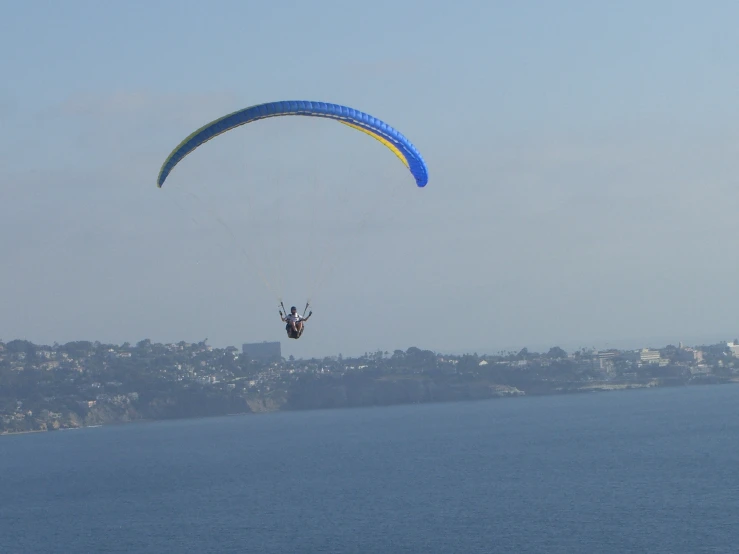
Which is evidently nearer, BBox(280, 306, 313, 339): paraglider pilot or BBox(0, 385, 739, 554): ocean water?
BBox(280, 306, 313, 339): paraglider pilot

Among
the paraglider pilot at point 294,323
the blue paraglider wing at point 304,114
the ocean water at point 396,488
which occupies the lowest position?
the ocean water at point 396,488

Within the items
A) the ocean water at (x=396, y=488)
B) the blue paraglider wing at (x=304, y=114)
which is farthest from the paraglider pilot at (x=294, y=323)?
the ocean water at (x=396, y=488)

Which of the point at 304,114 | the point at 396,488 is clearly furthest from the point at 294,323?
the point at 396,488

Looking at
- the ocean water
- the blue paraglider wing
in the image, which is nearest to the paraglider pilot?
the blue paraglider wing

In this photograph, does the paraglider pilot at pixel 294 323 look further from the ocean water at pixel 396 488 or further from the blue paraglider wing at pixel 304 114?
the ocean water at pixel 396 488

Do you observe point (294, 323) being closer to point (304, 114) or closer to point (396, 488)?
point (304, 114)

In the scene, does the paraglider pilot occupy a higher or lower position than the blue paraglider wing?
lower

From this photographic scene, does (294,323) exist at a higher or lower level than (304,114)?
lower

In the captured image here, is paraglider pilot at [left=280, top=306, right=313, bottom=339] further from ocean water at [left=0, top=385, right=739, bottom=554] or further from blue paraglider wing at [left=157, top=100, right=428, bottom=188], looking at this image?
ocean water at [left=0, top=385, right=739, bottom=554]

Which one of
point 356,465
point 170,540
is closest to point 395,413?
point 356,465
